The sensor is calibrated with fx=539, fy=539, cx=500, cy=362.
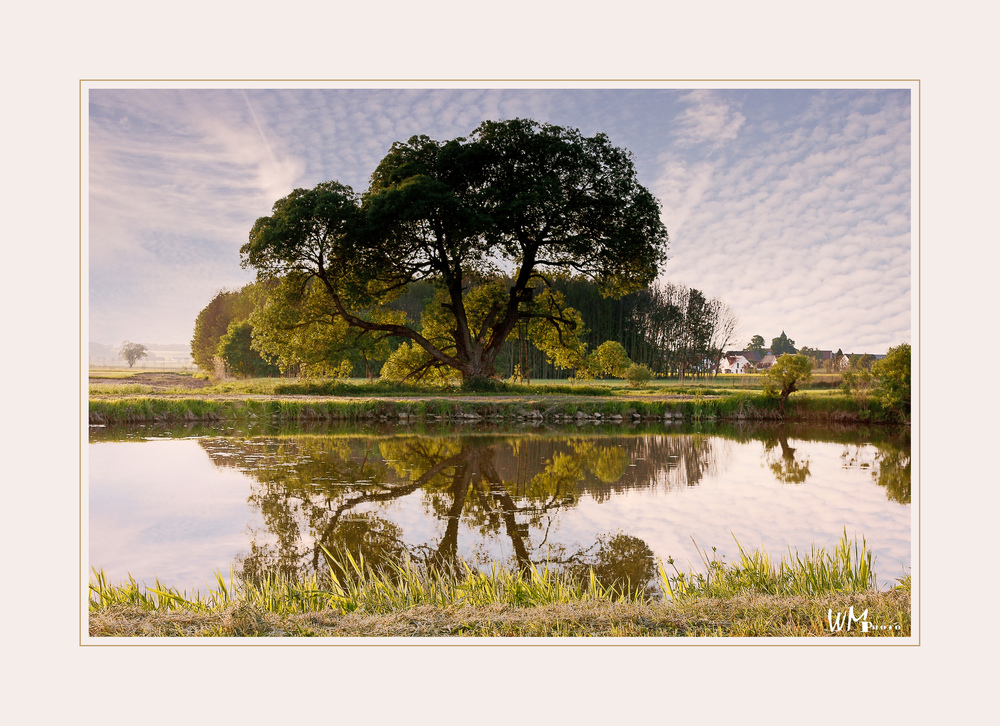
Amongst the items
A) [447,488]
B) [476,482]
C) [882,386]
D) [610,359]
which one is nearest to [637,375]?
[610,359]

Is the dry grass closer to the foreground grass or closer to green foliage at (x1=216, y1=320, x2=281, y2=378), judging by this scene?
the foreground grass

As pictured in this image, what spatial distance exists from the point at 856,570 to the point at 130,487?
638 cm

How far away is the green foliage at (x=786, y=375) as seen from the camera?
10.6 metres

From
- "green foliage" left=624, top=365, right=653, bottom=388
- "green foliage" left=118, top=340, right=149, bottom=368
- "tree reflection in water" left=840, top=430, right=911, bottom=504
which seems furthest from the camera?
"green foliage" left=624, top=365, right=653, bottom=388

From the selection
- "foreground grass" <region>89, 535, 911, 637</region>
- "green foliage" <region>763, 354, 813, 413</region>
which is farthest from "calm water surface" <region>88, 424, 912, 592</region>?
"green foliage" <region>763, 354, 813, 413</region>

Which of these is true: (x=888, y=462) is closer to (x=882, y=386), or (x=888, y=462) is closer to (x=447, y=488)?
(x=882, y=386)

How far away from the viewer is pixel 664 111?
4965 mm

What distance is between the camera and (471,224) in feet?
40.7

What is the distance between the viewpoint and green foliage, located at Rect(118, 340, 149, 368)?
5339 mm

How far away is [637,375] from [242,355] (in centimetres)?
1590

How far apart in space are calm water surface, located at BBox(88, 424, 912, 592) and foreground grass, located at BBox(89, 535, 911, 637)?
439mm

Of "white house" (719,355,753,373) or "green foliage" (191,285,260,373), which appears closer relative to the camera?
"white house" (719,355,753,373)
